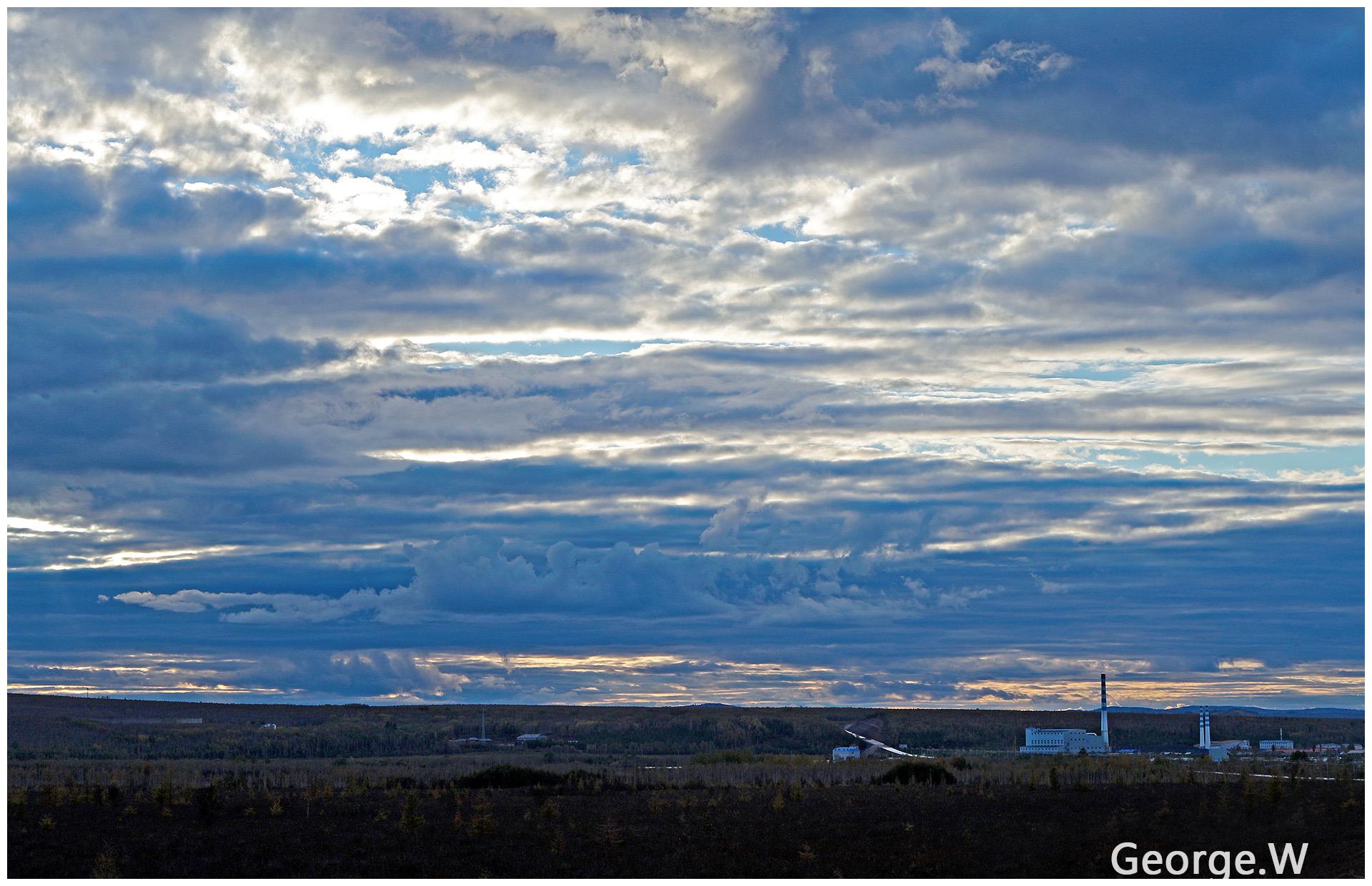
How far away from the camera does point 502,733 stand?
168250 millimetres

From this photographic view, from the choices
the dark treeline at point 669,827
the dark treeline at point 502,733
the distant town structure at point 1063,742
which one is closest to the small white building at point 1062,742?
the distant town structure at point 1063,742

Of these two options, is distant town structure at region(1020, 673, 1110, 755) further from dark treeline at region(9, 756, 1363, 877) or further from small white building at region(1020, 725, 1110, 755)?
dark treeline at region(9, 756, 1363, 877)

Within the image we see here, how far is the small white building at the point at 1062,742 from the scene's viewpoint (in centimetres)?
11606

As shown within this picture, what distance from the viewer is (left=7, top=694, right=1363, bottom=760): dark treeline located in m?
133

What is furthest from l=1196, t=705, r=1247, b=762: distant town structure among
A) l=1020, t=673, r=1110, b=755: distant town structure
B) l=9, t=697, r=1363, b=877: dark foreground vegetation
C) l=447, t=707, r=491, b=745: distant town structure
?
l=447, t=707, r=491, b=745: distant town structure

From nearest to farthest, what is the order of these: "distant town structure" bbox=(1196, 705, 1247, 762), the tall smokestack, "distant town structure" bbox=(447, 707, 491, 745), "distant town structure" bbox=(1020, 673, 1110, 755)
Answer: "distant town structure" bbox=(1196, 705, 1247, 762), "distant town structure" bbox=(1020, 673, 1110, 755), the tall smokestack, "distant town structure" bbox=(447, 707, 491, 745)

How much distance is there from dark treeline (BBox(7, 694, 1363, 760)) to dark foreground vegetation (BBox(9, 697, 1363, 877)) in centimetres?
6492

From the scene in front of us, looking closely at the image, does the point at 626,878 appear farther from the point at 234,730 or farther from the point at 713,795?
the point at 234,730

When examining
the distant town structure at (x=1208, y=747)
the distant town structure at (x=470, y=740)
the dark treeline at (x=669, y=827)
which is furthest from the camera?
the distant town structure at (x=470, y=740)

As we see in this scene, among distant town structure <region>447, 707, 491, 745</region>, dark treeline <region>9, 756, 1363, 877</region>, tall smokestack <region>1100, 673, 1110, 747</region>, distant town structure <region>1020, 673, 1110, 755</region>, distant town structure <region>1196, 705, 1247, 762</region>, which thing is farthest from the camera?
distant town structure <region>447, 707, 491, 745</region>

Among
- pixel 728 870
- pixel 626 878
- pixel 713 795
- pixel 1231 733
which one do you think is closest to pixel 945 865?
pixel 728 870

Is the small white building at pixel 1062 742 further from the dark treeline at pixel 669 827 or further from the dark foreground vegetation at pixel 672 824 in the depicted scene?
the dark treeline at pixel 669 827

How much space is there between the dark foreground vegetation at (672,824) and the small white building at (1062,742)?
45.4 m

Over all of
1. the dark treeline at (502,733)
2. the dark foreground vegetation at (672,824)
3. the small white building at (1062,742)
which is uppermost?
the dark foreground vegetation at (672,824)
